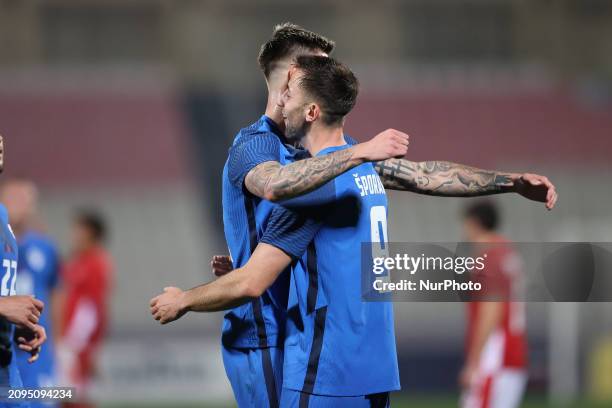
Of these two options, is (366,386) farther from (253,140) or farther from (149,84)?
(149,84)

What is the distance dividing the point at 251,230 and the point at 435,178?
903 millimetres

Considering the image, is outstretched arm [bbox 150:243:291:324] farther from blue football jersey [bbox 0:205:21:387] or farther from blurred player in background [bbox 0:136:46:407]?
blue football jersey [bbox 0:205:21:387]

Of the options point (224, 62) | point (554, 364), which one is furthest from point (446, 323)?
point (224, 62)

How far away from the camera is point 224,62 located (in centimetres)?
2489

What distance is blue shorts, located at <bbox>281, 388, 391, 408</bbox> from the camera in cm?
397

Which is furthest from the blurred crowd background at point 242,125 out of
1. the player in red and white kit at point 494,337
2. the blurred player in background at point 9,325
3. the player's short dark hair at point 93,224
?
the blurred player in background at point 9,325

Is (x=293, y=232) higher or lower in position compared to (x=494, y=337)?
higher

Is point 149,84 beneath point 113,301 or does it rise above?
above

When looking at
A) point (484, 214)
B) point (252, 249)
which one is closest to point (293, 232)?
point (252, 249)

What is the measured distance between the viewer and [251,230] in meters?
4.38

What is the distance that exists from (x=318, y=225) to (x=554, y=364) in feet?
42.0

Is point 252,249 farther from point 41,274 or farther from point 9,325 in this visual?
point 41,274

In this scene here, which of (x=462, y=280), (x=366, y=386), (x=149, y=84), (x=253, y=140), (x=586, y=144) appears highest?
(x=149, y=84)

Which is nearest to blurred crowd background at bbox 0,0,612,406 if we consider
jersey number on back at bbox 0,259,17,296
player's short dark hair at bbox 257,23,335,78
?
jersey number on back at bbox 0,259,17,296
